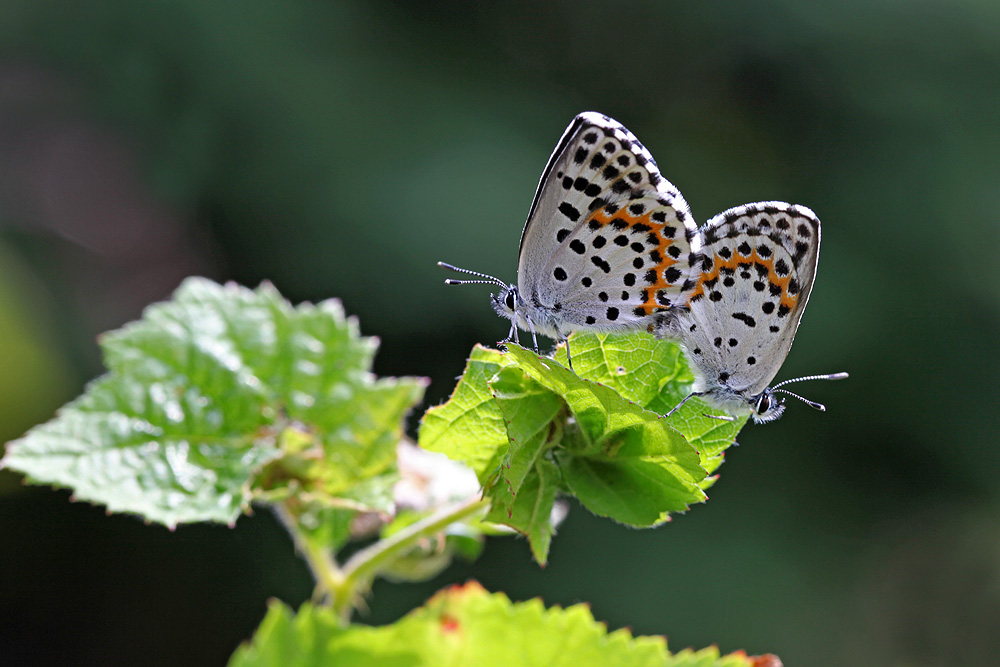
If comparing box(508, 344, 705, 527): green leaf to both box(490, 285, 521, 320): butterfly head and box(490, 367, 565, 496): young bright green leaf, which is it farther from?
box(490, 285, 521, 320): butterfly head

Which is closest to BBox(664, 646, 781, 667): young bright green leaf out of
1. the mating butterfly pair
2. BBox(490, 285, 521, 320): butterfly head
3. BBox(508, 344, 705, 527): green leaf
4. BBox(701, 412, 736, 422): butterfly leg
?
BBox(508, 344, 705, 527): green leaf

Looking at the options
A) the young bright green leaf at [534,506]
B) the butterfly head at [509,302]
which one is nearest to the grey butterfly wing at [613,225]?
the butterfly head at [509,302]

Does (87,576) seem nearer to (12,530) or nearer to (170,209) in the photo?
(12,530)

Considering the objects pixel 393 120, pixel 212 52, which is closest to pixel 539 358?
pixel 393 120

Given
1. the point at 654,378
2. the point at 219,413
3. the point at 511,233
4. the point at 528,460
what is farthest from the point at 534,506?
the point at 511,233

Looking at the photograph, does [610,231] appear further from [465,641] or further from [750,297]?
[465,641]

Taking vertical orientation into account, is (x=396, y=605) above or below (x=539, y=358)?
below
